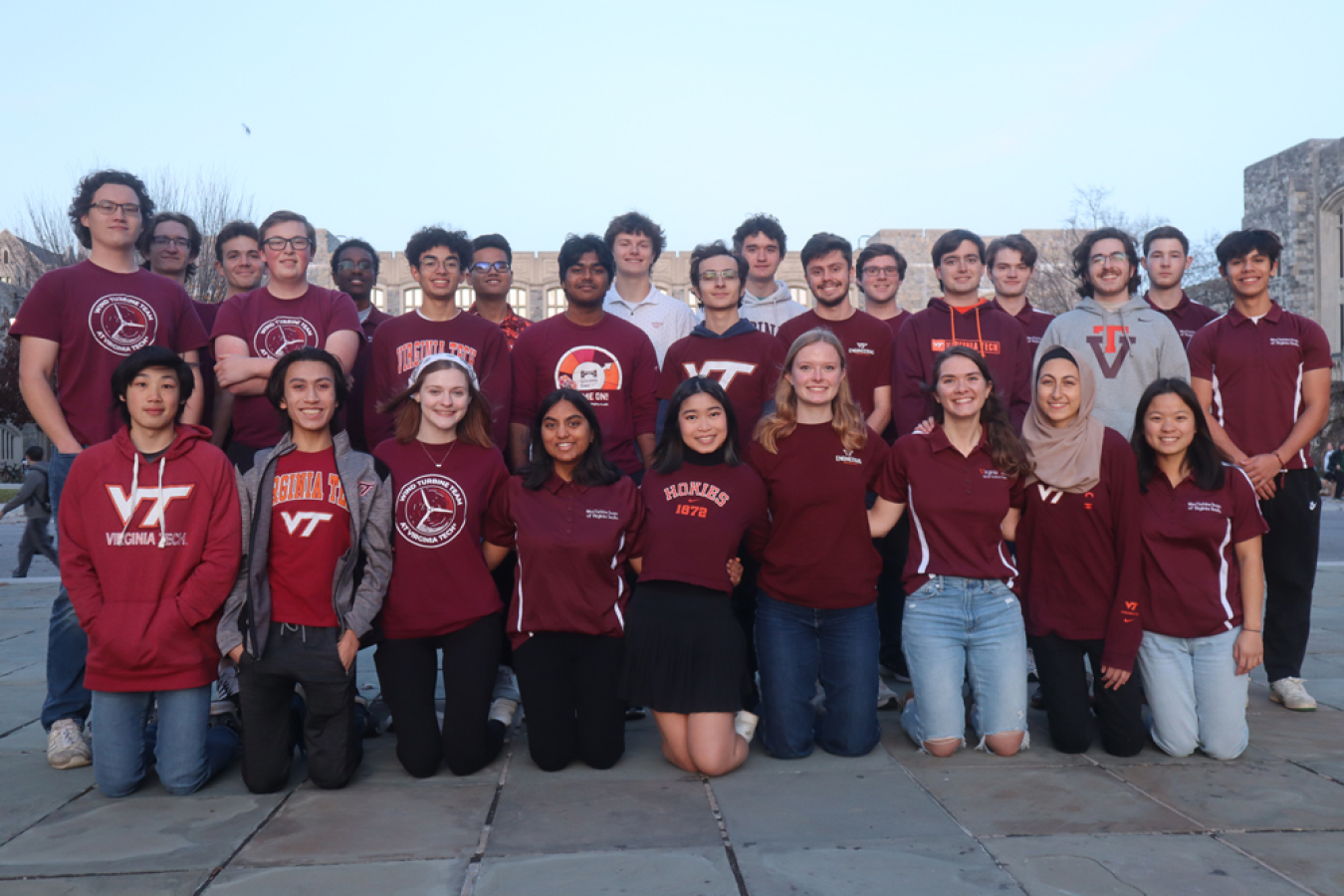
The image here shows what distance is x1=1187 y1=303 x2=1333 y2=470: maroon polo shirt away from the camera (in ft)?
17.4

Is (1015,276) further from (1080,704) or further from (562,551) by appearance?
(562,551)

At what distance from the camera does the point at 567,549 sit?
4309 mm

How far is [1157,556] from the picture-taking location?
4496 mm

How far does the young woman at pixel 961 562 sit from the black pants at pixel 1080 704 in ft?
0.52

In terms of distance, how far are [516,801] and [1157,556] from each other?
9.91ft

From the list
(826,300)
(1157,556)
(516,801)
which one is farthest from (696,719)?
(826,300)

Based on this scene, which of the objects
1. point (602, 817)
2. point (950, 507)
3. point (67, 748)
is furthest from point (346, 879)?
point (950, 507)

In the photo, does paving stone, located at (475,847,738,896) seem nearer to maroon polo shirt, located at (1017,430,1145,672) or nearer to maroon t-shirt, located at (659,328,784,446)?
maroon polo shirt, located at (1017,430,1145,672)

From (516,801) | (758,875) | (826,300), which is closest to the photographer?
(758,875)

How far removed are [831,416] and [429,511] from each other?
190 cm

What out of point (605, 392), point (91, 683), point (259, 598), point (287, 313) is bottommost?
point (91, 683)

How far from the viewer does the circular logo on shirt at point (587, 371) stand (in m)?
5.26

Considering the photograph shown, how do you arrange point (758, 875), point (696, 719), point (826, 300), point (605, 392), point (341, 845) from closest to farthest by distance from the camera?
1. point (758, 875)
2. point (341, 845)
3. point (696, 719)
4. point (605, 392)
5. point (826, 300)

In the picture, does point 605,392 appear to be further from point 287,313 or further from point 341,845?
point 341,845
